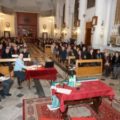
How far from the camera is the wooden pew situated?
8.05m

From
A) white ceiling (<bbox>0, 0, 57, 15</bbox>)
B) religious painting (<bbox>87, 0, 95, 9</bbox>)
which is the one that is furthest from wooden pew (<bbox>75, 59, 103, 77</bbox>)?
white ceiling (<bbox>0, 0, 57, 15</bbox>)

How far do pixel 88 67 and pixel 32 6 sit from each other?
21.4 m

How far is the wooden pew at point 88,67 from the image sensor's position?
8055 mm

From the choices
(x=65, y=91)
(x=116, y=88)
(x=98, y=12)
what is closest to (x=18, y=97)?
(x=65, y=91)

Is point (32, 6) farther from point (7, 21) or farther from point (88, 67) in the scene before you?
point (88, 67)

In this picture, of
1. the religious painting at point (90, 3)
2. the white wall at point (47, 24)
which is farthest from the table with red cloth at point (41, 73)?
the white wall at point (47, 24)

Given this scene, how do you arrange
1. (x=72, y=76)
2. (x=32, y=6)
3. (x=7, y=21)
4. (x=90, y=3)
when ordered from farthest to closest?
(x=32, y=6) < (x=7, y=21) < (x=90, y=3) < (x=72, y=76)

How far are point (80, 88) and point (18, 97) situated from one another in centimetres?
228

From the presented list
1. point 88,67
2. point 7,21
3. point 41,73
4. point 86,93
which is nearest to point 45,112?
point 86,93

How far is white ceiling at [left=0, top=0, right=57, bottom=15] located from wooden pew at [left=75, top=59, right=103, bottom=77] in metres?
20.4

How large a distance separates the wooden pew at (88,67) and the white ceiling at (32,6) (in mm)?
20387

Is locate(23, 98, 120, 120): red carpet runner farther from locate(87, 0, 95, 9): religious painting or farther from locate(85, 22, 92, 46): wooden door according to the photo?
locate(87, 0, 95, 9): religious painting

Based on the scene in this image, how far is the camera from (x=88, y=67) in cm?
822

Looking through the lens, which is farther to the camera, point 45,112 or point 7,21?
point 7,21
